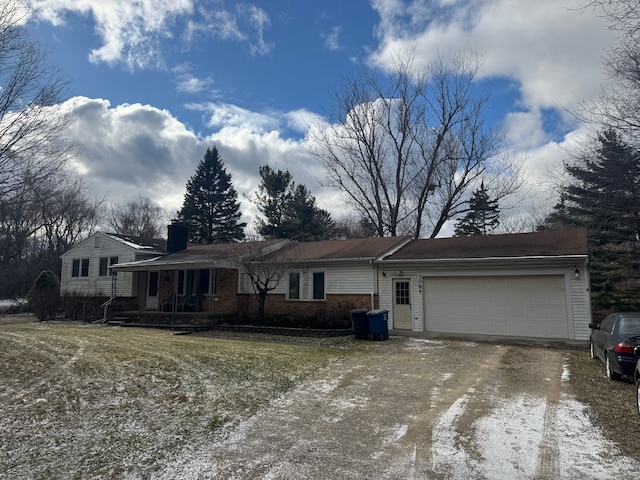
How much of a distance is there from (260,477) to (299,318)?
13.3 m

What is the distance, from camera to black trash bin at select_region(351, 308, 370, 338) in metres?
13.5

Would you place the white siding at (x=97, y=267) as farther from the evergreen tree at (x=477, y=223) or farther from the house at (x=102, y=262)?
the evergreen tree at (x=477, y=223)

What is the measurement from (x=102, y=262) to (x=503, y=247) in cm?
2125

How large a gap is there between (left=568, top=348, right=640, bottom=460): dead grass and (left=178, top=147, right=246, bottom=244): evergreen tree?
3699cm

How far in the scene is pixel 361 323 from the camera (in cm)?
1355

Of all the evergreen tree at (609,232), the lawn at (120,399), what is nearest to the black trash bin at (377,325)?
the lawn at (120,399)

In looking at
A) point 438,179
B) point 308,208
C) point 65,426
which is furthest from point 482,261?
point 308,208

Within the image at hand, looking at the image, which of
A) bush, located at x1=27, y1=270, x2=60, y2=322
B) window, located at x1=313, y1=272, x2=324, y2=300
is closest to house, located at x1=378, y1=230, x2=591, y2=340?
window, located at x1=313, y1=272, x2=324, y2=300

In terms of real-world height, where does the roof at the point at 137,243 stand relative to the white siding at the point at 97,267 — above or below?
above

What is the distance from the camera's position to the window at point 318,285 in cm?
1755

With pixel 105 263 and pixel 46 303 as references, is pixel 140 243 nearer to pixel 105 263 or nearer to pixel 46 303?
pixel 105 263

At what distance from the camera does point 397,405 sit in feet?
20.5

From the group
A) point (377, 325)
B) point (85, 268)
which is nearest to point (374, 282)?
point (377, 325)

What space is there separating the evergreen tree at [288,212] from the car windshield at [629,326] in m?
26.6
